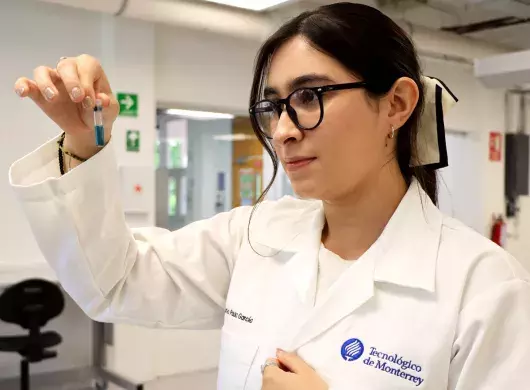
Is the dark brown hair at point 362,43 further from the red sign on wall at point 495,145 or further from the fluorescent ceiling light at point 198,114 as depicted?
the red sign on wall at point 495,145

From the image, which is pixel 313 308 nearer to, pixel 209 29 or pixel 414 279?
pixel 414 279

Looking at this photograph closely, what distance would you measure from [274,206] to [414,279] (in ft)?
1.47

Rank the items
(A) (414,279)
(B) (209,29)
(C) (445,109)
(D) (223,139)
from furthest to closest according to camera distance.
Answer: (D) (223,139), (B) (209,29), (C) (445,109), (A) (414,279)

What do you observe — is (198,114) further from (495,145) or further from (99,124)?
(99,124)

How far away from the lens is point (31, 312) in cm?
312

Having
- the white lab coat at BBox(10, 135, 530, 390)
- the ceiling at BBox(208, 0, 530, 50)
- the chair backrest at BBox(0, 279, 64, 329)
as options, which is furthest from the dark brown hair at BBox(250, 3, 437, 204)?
the ceiling at BBox(208, 0, 530, 50)

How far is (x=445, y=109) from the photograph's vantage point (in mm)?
1192

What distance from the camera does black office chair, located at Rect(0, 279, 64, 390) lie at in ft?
10.2

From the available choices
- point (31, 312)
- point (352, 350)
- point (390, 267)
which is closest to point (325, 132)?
point (390, 267)

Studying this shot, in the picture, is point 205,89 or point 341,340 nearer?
point 341,340

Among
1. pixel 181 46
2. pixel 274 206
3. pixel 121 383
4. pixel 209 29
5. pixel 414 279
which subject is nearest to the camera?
pixel 414 279

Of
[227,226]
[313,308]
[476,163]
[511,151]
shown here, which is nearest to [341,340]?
[313,308]

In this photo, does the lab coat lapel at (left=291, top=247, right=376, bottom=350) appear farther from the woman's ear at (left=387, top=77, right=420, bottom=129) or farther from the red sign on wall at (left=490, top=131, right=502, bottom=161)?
the red sign on wall at (left=490, top=131, right=502, bottom=161)

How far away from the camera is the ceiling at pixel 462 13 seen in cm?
452
